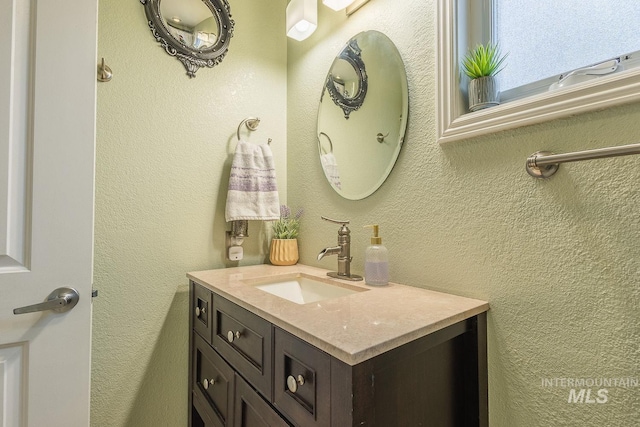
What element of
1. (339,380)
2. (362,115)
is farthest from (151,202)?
(339,380)

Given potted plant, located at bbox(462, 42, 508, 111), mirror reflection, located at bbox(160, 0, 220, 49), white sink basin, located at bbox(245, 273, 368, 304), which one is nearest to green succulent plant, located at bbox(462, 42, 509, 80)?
potted plant, located at bbox(462, 42, 508, 111)

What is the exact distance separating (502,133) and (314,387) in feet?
2.45

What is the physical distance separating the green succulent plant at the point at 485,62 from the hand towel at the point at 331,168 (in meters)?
0.59

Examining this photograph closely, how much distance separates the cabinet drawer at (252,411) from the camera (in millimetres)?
683

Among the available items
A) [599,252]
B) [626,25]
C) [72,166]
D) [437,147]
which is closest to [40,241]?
[72,166]

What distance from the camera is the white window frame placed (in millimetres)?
573

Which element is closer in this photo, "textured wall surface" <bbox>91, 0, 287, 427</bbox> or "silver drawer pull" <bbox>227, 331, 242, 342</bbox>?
"silver drawer pull" <bbox>227, 331, 242, 342</bbox>

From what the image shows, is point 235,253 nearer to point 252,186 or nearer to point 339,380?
point 252,186

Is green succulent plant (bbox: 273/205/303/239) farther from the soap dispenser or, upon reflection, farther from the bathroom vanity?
the soap dispenser

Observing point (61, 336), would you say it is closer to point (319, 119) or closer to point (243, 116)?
point (243, 116)

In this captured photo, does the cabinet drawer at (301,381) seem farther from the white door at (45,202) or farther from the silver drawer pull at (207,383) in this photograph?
the white door at (45,202)

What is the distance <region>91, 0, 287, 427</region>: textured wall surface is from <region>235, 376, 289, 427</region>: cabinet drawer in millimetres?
558

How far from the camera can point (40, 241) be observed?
2.45 feet

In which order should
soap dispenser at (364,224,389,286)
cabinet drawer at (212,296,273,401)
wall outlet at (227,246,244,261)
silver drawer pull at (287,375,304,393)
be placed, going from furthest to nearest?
wall outlet at (227,246,244,261)
soap dispenser at (364,224,389,286)
cabinet drawer at (212,296,273,401)
silver drawer pull at (287,375,304,393)
